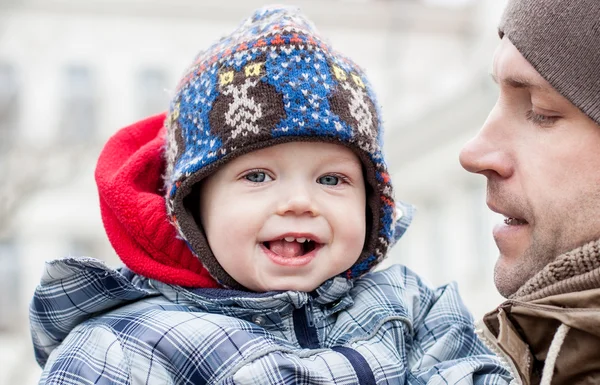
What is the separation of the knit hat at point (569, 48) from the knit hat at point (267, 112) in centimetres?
50

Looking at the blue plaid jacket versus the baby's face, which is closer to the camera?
the blue plaid jacket

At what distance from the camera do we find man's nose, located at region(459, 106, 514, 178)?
227 centimetres

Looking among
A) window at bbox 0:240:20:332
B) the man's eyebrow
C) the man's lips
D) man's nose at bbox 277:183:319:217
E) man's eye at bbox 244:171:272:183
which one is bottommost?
window at bbox 0:240:20:332

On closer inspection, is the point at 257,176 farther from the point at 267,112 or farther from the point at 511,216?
the point at 511,216

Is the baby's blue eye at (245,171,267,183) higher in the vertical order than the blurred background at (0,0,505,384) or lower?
lower

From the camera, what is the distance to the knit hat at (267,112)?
237 centimetres

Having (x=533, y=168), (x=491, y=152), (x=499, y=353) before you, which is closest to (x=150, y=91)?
(x=491, y=152)

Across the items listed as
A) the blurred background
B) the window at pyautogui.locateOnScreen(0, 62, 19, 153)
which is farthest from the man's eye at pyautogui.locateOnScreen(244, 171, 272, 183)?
the window at pyautogui.locateOnScreen(0, 62, 19, 153)

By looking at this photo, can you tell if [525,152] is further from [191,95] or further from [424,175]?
[424,175]

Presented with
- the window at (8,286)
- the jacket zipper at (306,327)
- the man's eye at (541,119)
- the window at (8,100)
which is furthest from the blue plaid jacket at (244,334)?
the window at (8,100)

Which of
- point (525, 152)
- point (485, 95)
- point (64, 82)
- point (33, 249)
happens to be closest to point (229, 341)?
point (525, 152)

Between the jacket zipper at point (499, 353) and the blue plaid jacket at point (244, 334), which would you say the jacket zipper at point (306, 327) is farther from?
the jacket zipper at point (499, 353)

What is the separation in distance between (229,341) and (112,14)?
71.7 feet

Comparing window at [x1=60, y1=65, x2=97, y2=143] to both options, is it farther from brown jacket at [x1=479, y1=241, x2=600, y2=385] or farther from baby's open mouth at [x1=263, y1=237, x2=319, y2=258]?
brown jacket at [x1=479, y1=241, x2=600, y2=385]
